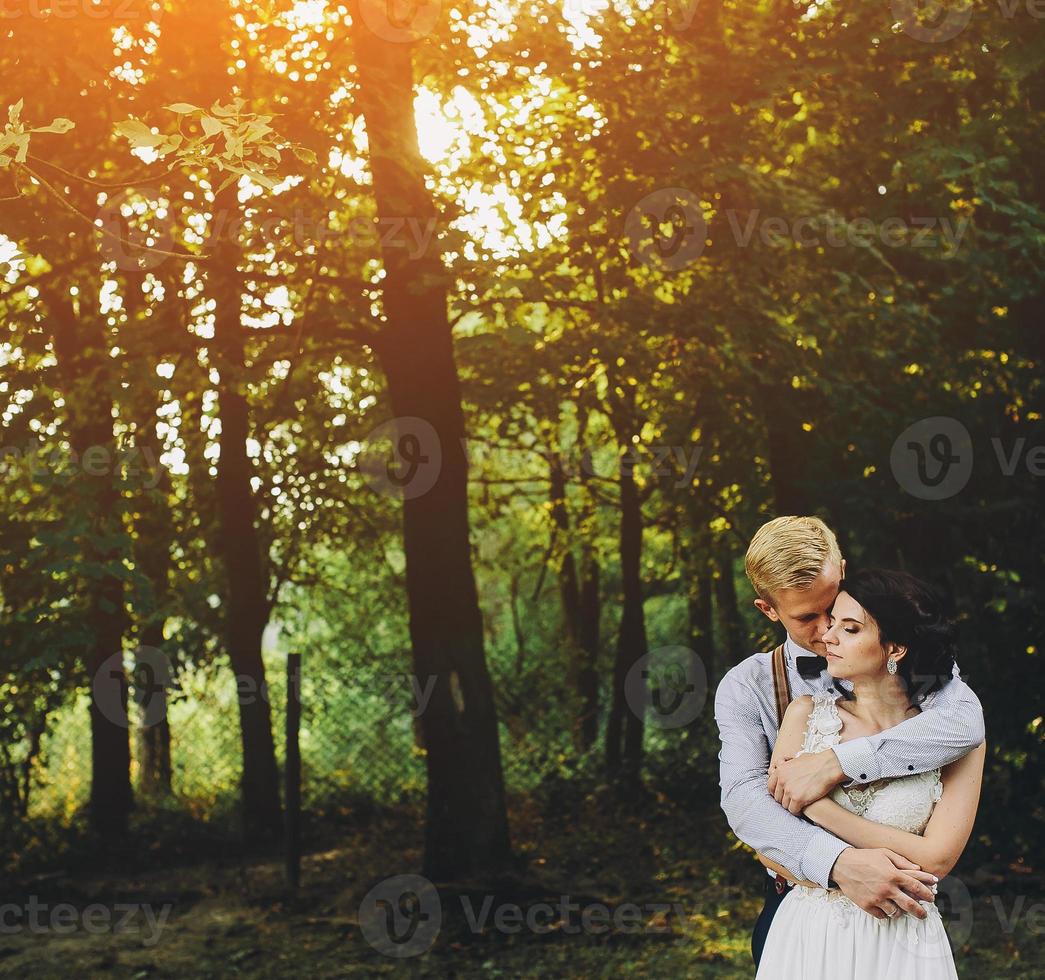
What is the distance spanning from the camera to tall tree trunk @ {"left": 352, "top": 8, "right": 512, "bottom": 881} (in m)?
9.67

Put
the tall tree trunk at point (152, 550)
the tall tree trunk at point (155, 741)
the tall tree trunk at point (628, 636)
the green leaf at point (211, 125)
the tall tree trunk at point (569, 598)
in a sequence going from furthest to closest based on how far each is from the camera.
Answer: the tall tree trunk at point (569, 598) → the tall tree trunk at point (628, 636) → the tall tree trunk at point (155, 741) → the tall tree trunk at point (152, 550) → the green leaf at point (211, 125)

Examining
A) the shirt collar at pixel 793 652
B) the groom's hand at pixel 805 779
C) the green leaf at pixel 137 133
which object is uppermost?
the green leaf at pixel 137 133

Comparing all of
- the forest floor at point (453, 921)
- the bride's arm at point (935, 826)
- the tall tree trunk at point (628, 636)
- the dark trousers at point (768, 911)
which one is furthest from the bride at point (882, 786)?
the tall tree trunk at point (628, 636)

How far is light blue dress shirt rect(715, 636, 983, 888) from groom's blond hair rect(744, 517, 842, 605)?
248 millimetres

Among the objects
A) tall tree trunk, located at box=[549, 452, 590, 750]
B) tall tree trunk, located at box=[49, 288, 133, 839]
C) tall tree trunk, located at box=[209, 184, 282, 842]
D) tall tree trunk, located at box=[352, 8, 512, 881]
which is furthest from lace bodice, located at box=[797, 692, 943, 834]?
tall tree trunk, located at box=[549, 452, 590, 750]

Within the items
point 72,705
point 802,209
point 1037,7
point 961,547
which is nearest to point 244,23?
point 802,209

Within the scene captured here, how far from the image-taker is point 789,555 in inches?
125

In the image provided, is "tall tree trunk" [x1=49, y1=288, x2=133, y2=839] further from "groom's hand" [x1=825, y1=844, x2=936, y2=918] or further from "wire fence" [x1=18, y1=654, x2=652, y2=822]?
"groom's hand" [x1=825, y1=844, x2=936, y2=918]

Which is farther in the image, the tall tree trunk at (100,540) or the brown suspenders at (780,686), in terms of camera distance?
the tall tree trunk at (100,540)

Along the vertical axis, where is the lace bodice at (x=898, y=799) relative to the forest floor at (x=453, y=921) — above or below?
above

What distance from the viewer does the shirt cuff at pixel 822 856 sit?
3.02m

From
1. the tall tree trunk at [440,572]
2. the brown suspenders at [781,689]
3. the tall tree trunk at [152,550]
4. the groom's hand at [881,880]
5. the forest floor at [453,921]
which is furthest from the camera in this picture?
the tall tree trunk at [440,572]

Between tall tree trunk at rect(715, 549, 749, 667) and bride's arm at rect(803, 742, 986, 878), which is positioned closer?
bride's arm at rect(803, 742, 986, 878)

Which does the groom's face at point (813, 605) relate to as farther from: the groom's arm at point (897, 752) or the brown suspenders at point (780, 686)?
the groom's arm at point (897, 752)
